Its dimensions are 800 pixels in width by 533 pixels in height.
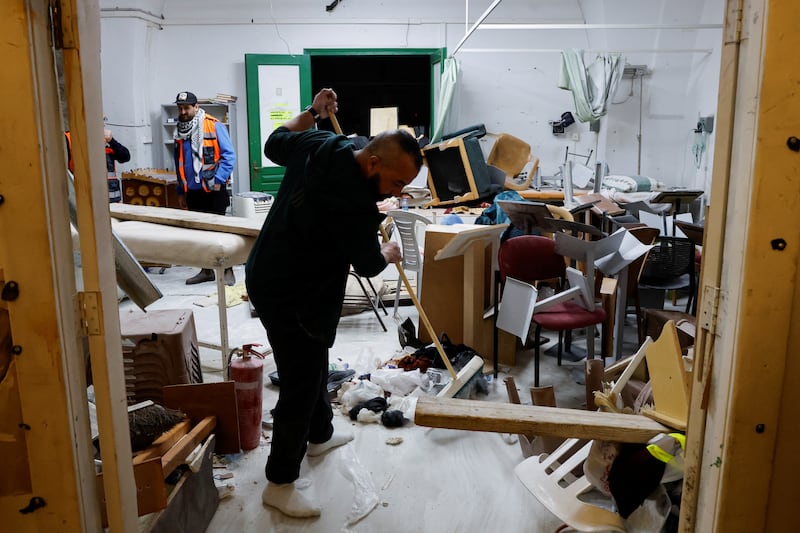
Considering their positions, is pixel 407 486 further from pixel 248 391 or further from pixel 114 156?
pixel 114 156

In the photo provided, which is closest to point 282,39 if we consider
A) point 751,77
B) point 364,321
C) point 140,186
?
point 140,186

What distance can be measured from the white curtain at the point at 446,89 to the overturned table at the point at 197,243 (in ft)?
17.3

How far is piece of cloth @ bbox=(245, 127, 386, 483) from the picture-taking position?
7.10 ft

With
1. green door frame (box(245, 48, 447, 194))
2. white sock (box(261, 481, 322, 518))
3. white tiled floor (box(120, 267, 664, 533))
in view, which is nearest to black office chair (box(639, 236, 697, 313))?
white tiled floor (box(120, 267, 664, 533))

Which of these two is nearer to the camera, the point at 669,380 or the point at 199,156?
the point at 669,380

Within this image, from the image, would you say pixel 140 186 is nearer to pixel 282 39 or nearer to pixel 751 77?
pixel 282 39

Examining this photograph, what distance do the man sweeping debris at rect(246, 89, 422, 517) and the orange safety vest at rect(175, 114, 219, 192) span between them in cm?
409

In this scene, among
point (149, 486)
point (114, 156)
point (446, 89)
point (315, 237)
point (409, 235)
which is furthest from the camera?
point (446, 89)

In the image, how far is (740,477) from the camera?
56.3 inches

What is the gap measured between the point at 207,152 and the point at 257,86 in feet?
8.98

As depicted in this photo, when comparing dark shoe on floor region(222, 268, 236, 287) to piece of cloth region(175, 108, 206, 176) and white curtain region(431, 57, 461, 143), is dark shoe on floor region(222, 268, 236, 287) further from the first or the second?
white curtain region(431, 57, 461, 143)

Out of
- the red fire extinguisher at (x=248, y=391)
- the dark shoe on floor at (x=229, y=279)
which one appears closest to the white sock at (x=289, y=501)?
the red fire extinguisher at (x=248, y=391)

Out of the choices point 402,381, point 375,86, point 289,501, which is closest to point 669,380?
point 289,501

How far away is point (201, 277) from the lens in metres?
6.54
